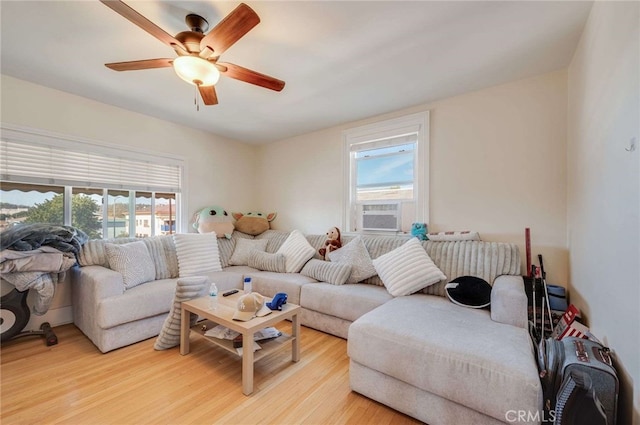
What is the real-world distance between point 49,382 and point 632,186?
3439 mm

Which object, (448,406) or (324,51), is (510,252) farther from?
(324,51)

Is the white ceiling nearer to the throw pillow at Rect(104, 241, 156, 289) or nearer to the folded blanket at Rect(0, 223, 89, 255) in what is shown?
the folded blanket at Rect(0, 223, 89, 255)

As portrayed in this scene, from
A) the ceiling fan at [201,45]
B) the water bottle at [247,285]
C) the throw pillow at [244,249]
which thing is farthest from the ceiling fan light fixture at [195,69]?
the throw pillow at [244,249]

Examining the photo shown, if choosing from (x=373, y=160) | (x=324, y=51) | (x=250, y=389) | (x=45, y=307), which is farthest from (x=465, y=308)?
(x=45, y=307)

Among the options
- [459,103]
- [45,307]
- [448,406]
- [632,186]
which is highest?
[459,103]

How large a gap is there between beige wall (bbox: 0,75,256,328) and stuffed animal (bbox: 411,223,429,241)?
283 cm

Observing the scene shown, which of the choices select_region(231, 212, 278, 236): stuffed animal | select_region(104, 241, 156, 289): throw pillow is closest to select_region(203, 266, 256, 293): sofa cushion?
select_region(104, 241, 156, 289): throw pillow

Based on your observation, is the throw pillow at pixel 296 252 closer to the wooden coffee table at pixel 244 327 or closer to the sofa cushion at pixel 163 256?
the wooden coffee table at pixel 244 327

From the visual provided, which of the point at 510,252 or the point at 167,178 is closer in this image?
the point at 510,252

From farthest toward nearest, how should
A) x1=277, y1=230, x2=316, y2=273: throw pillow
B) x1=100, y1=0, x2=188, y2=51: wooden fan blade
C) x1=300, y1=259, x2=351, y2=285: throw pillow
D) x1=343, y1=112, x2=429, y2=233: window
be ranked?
1. x1=277, y1=230, x2=316, y2=273: throw pillow
2. x1=343, y1=112, x2=429, y2=233: window
3. x1=300, y1=259, x2=351, y2=285: throw pillow
4. x1=100, y1=0, x2=188, y2=51: wooden fan blade

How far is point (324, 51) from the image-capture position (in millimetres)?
1956

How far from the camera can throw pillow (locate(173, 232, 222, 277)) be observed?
117 inches

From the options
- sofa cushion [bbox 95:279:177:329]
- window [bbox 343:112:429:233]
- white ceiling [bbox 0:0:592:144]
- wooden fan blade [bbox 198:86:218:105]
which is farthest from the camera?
window [bbox 343:112:429:233]

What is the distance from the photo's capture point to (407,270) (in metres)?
2.35
